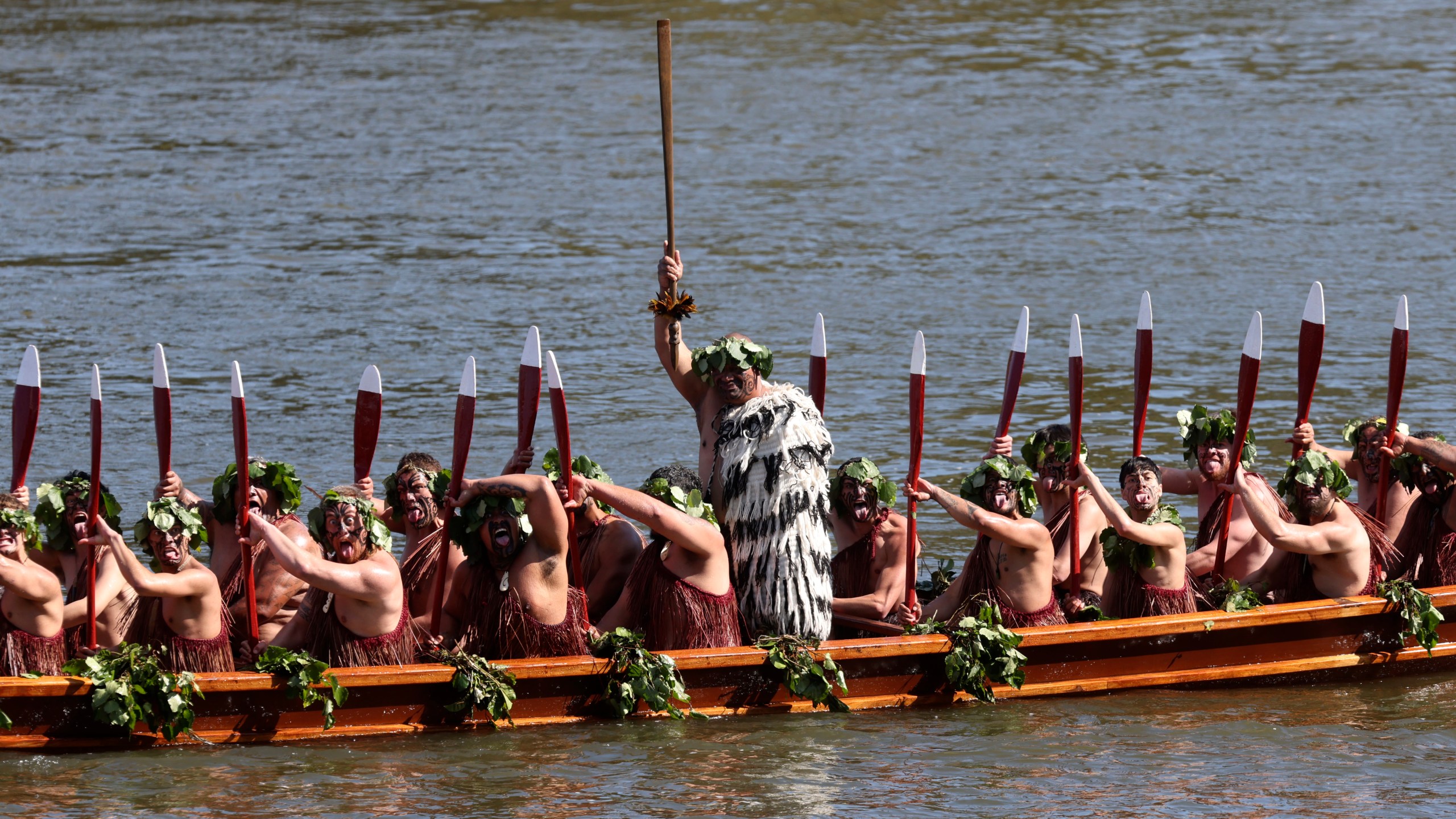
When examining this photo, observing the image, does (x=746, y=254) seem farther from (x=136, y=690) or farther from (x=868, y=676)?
(x=136, y=690)

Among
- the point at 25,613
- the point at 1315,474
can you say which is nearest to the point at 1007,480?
the point at 1315,474

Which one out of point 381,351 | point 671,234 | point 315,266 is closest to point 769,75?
point 315,266

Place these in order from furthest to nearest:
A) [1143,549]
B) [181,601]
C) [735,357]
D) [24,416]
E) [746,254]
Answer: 1. [746,254]
2. [1143,549]
3. [735,357]
4. [24,416]
5. [181,601]

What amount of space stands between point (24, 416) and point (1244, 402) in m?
5.91

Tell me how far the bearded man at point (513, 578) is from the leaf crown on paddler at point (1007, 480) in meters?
2.04

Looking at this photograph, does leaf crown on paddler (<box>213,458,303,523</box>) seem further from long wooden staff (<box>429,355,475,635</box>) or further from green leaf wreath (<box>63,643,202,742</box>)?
green leaf wreath (<box>63,643,202,742</box>)

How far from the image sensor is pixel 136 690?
8672 millimetres

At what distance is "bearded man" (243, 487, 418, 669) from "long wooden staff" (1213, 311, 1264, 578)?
13.9 ft

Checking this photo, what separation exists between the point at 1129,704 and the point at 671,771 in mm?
2436

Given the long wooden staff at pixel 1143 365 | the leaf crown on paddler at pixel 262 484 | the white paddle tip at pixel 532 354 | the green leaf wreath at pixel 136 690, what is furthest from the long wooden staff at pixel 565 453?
the long wooden staff at pixel 1143 365

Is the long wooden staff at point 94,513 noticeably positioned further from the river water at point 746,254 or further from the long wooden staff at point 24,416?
the river water at point 746,254

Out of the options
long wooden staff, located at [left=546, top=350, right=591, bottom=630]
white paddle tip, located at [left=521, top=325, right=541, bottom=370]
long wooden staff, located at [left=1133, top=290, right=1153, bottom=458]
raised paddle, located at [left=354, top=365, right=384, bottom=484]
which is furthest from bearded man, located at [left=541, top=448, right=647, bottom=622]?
long wooden staff, located at [left=1133, top=290, right=1153, bottom=458]

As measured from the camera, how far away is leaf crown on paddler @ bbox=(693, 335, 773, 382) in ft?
31.4

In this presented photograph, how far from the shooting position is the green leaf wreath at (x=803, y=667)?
371 inches
